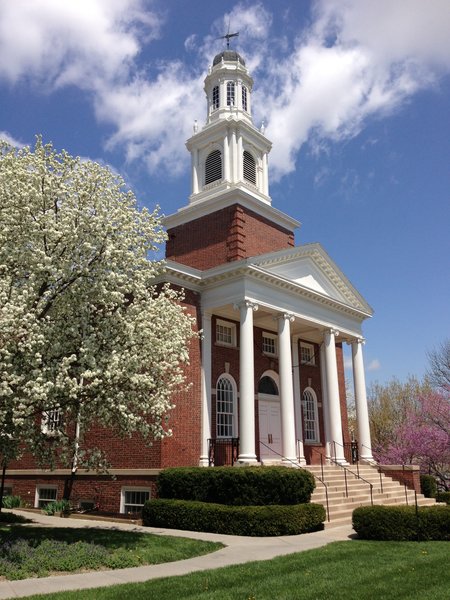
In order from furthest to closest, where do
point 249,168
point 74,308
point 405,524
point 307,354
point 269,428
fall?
point 249,168 < point 307,354 < point 269,428 < point 405,524 < point 74,308

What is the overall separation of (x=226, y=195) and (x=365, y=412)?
1207 centimetres

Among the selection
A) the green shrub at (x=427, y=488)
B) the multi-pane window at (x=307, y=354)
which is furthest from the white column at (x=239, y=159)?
the green shrub at (x=427, y=488)

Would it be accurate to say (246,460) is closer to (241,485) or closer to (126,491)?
(241,485)

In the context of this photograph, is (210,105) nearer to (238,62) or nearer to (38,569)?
(238,62)

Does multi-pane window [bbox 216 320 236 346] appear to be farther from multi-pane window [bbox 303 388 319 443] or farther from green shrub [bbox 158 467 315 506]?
green shrub [bbox 158 467 315 506]

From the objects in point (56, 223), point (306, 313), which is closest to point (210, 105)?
point (306, 313)

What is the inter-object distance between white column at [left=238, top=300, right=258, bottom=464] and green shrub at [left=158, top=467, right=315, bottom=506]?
2274mm

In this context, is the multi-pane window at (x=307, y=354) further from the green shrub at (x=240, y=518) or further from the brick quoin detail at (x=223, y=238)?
the green shrub at (x=240, y=518)

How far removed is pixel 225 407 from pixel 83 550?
11.7 m

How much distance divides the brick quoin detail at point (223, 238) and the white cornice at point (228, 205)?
20cm

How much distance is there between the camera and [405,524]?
13.0 m

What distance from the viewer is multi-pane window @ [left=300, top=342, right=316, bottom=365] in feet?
86.6

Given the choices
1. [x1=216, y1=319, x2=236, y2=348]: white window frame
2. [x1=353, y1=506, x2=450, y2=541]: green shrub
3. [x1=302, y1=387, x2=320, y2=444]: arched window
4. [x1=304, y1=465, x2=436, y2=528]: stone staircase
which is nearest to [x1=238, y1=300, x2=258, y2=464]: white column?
[x1=216, y1=319, x2=236, y2=348]: white window frame

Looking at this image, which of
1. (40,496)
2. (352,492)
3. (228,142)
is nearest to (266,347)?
(352,492)
